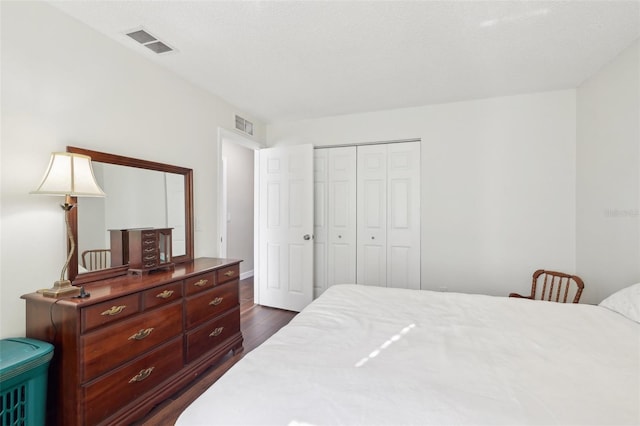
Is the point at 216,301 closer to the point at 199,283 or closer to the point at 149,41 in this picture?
the point at 199,283

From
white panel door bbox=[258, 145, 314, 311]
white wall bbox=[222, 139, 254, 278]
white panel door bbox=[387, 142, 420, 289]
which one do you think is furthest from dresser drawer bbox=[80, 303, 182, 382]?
white wall bbox=[222, 139, 254, 278]

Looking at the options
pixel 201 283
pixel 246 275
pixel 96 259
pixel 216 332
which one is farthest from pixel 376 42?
pixel 246 275

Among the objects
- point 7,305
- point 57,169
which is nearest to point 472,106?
point 57,169

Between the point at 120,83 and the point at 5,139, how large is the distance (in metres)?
0.84

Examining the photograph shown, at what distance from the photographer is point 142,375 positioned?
1830 millimetres

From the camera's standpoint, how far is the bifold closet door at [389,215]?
350 cm

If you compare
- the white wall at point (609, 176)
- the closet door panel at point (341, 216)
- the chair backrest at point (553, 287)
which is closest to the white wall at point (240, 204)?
the closet door panel at point (341, 216)

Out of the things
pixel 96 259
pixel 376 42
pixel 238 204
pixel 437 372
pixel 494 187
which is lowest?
pixel 437 372

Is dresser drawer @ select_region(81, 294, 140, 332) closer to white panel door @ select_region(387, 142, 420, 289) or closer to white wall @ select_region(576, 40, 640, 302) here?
white panel door @ select_region(387, 142, 420, 289)

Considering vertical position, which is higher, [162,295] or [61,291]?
[61,291]

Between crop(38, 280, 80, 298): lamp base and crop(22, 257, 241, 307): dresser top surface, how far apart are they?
0.07ft

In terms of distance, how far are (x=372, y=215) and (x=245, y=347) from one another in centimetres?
204

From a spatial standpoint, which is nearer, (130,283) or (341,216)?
(130,283)

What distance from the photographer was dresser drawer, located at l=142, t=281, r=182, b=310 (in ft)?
6.12
